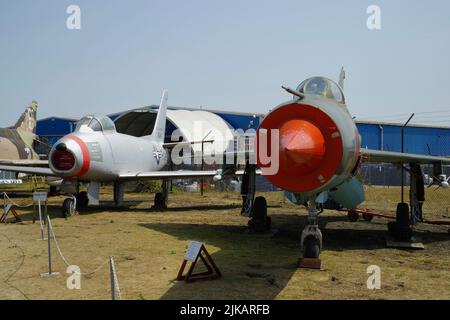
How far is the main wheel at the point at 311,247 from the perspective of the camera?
23.5 feet

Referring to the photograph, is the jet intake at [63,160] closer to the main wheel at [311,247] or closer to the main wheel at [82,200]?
the main wheel at [82,200]

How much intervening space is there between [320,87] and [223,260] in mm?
3500

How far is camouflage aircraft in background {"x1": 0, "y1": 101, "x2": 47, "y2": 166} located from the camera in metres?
25.6

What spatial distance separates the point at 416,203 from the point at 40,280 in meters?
8.89

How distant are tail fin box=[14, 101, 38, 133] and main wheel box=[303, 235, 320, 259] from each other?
28299 millimetres

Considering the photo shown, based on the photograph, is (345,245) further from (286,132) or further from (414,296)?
(286,132)

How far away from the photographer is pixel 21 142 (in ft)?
92.3

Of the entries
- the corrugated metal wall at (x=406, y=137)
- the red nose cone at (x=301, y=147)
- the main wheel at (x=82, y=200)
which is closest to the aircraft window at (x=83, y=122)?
the main wheel at (x=82, y=200)

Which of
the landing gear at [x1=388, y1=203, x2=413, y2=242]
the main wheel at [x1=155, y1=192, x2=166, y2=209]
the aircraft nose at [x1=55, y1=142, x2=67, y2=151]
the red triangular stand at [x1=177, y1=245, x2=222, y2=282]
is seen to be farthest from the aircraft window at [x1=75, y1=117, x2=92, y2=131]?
the landing gear at [x1=388, y1=203, x2=413, y2=242]

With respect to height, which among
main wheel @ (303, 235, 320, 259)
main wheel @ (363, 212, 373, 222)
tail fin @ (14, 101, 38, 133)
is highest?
tail fin @ (14, 101, 38, 133)

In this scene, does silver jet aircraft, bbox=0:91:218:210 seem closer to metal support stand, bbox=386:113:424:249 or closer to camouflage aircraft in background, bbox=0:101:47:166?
camouflage aircraft in background, bbox=0:101:47:166

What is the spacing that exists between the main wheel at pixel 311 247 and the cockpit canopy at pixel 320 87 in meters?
2.40

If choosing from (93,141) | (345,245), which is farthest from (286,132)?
(93,141)

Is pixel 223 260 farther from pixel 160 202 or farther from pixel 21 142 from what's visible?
pixel 21 142
